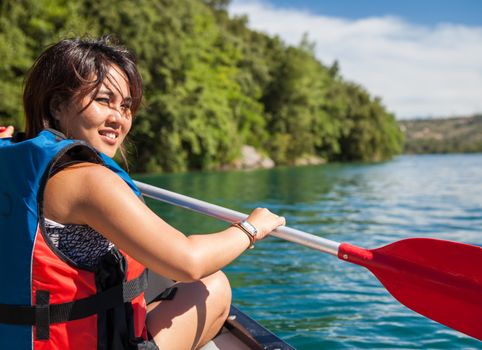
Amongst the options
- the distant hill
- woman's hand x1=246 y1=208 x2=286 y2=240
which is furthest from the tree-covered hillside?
the distant hill

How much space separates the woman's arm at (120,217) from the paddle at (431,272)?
582mm

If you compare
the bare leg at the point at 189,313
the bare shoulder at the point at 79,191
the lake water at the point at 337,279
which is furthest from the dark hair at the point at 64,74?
the lake water at the point at 337,279

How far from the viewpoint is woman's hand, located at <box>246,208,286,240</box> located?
1574 mm

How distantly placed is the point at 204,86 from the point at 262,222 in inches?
948

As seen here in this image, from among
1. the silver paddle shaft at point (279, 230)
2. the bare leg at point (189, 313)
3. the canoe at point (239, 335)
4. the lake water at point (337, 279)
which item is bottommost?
the lake water at point (337, 279)

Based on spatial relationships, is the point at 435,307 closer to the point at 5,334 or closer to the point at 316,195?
the point at 5,334

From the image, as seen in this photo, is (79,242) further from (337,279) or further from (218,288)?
(337,279)

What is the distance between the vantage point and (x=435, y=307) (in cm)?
174

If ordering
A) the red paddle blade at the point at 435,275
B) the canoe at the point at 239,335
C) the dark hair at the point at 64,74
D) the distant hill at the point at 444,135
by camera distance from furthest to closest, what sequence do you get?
the distant hill at the point at 444,135, the canoe at the point at 239,335, the red paddle blade at the point at 435,275, the dark hair at the point at 64,74

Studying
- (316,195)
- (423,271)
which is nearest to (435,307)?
(423,271)

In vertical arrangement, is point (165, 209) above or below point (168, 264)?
below

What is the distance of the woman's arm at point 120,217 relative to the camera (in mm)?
1155

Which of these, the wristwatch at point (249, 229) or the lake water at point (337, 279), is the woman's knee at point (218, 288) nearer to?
the wristwatch at point (249, 229)

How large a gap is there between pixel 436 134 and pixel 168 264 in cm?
14796
